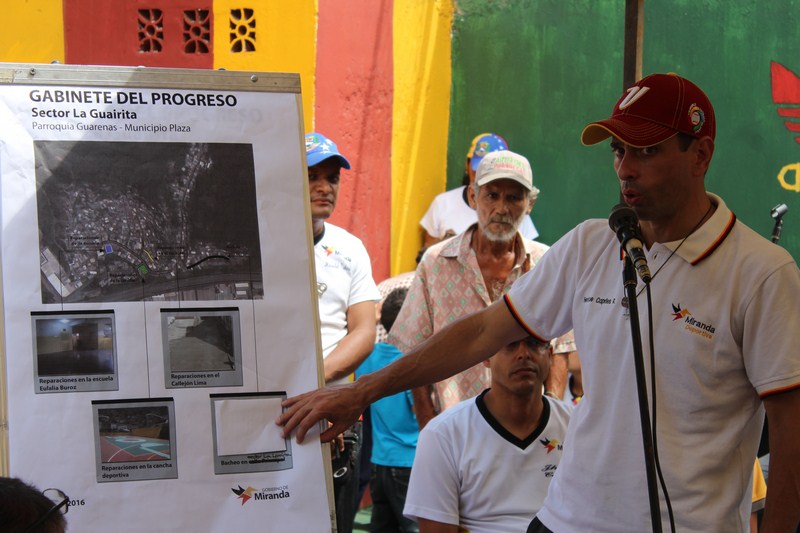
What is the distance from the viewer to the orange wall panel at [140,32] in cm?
553

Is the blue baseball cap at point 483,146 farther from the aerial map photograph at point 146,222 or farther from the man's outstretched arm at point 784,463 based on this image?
the man's outstretched arm at point 784,463

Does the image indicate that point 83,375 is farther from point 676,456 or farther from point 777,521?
point 777,521

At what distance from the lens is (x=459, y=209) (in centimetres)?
773

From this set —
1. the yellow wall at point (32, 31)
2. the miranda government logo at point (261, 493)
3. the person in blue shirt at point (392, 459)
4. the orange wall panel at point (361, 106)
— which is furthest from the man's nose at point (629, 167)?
the orange wall panel at point (361, 106)

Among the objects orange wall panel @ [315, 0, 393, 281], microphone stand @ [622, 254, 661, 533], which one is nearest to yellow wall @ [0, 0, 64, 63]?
orange wall panel @ [315, 0, 393, 281]

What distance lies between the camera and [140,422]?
2439 mm

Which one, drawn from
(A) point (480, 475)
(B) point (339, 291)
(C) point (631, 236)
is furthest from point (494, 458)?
(C) point (631, 236)

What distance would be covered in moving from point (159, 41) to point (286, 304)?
3728 mm

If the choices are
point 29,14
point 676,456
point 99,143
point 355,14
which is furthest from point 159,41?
point 676,456

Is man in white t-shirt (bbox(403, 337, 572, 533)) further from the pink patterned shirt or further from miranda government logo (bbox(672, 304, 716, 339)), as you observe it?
miranda government logo (bbox(672, 304, 716, 339))

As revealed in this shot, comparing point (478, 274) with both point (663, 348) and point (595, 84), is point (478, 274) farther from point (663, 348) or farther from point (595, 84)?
point (595, 84)

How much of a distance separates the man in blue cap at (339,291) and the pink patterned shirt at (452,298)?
0.19m

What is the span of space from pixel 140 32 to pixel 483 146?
302 cm

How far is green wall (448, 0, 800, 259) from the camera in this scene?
7547 mm
